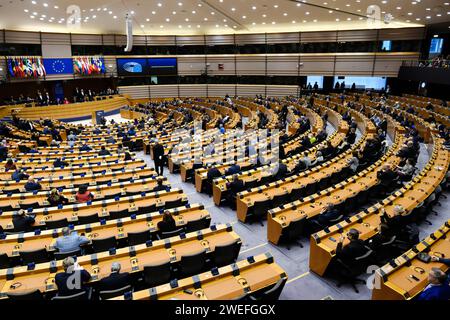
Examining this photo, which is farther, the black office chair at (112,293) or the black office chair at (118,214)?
the black office chair at (118,214)

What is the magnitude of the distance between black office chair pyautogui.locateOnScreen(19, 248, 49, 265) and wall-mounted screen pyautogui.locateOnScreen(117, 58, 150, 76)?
1210 inches

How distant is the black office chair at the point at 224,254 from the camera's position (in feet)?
21.5

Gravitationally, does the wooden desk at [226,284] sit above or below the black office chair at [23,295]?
below

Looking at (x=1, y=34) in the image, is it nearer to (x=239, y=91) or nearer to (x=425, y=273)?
(x=239, y=91)

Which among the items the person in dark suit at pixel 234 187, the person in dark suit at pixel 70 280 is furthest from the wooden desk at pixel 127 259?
the person in dark suit at pixel 234 187

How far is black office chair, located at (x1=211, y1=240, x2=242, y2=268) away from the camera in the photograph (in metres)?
6.56

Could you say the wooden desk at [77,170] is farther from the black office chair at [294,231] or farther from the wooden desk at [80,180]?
the black office chair at [294,231]

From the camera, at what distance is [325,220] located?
7.84 m

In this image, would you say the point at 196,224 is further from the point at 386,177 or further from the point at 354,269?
the point at 386,177

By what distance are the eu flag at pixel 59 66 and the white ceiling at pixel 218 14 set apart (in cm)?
270

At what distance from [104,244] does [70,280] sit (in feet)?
5.71

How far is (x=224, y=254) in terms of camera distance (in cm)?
668

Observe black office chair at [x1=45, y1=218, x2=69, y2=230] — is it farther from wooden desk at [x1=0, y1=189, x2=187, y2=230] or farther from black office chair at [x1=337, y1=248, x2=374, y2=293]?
black office chair at [x1=337, y1=248, x2=374, y2=293]

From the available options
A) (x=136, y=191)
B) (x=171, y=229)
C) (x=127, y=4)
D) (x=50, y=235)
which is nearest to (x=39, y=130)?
(x=127, y=4)
